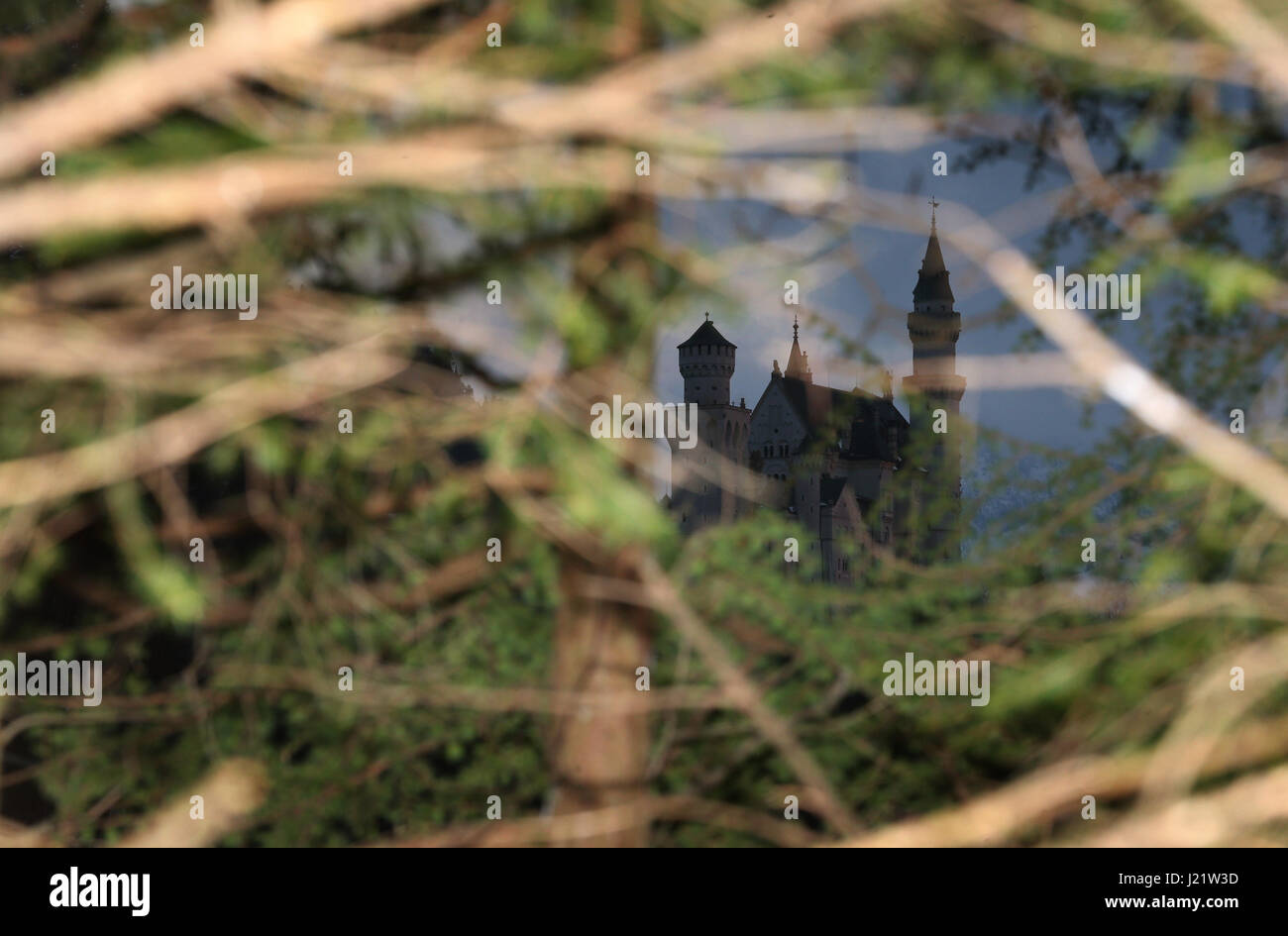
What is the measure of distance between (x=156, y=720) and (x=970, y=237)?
3815mm

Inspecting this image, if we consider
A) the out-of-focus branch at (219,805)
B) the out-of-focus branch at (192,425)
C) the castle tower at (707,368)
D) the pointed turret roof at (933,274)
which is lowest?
the out-of-focus branch at (219,805)

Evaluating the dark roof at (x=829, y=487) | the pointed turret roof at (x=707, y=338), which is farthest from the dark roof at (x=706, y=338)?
the dark roof at (x=829, y=487)

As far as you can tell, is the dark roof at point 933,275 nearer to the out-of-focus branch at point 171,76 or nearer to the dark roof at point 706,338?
the out-of-focus branch at point 171,76

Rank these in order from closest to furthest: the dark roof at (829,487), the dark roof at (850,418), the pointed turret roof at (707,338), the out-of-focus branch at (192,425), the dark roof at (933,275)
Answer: the out-of-focus branch at (192,425)
the dark roof at (933,275)
the dark roof at (850,418)
the dark roof at (829,487)
the pointed turret roof at (707,338)

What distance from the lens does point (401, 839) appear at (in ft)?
15.0

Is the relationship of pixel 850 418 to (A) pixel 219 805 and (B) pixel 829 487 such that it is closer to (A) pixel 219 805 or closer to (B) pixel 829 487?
(A) pixel 219 805

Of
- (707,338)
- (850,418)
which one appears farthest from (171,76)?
(707,338)

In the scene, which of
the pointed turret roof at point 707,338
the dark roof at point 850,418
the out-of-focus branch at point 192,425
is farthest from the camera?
the pointed turret roof at point 707,338

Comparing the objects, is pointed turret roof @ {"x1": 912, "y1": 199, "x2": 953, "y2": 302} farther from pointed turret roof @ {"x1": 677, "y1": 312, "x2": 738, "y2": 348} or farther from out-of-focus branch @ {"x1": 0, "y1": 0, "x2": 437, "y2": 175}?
pointed turret roof @ {"x1": 677, "y1": 312, "x2": 738, "y2": 348}

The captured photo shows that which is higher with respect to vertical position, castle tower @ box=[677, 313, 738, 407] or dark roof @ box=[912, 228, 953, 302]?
castle tower @ box=[677, 313, 738, 407]

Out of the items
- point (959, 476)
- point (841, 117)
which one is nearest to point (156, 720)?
point (959, 476)

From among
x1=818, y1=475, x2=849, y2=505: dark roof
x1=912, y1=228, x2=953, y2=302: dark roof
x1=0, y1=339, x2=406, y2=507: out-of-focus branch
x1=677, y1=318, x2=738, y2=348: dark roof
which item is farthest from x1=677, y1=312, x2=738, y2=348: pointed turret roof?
x1=0, y1=339, x2=406, y2=507: out-of-focus branch

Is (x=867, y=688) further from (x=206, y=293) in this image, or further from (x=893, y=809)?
(x=206, y=293)

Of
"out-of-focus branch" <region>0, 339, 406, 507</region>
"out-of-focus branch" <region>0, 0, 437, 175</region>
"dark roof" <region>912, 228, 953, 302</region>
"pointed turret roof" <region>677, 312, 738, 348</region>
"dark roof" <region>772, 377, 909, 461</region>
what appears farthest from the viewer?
"pointed turret roof" <region>677, 312, 738, 348</region>
